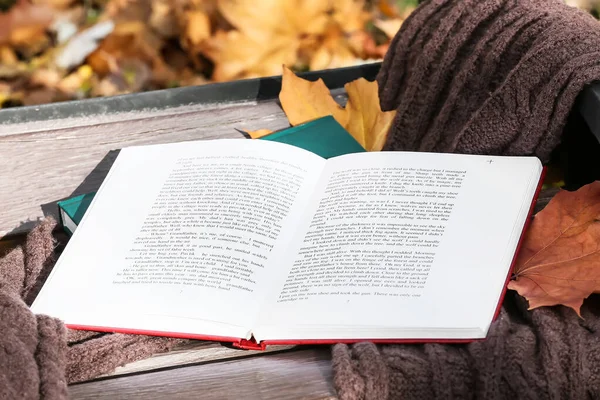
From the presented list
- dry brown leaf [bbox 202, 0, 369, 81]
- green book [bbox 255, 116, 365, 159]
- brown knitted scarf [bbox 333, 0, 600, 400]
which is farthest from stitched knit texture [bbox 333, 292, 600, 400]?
dry brown leaf [bbox 202, 0, 369, 81]

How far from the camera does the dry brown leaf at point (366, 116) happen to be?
111 centimetres

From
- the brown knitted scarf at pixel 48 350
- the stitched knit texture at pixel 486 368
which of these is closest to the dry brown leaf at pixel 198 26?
the brown knitted scarf at pixel 48 350

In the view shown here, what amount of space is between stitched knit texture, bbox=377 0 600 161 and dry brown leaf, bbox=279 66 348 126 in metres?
0.09

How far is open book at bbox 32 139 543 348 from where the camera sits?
2.46ft

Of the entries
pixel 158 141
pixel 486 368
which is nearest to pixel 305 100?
pixel 158 141

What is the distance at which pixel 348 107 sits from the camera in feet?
3.76

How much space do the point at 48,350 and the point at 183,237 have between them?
207 mm

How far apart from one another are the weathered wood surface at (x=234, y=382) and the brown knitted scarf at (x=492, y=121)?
0.10 ft

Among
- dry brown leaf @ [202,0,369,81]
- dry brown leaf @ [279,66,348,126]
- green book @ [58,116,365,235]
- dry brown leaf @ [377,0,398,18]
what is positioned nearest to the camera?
green book @ [58,116,365,235]

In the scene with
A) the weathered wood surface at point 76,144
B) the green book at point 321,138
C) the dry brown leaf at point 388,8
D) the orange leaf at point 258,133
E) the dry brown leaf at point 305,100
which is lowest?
the dry brown leaf at point 388,8

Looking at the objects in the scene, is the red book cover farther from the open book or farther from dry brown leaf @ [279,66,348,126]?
dry brown leaf @ [279,66,348,126]

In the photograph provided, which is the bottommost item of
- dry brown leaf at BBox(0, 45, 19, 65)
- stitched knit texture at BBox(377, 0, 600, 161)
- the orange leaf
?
dry brown leaf at BBox(0, 45, 19, 65)

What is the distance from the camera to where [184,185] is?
939 mm

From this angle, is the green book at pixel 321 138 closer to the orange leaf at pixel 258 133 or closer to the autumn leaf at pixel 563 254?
the orange leaf at pixel 258 133
